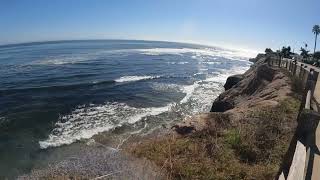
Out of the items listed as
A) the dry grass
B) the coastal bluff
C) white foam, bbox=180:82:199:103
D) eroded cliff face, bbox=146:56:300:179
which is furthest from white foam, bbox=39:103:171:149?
the dry grass

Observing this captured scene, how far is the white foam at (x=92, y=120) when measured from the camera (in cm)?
1500

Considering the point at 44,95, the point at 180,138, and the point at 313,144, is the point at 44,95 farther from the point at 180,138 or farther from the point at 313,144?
the point at 313,144

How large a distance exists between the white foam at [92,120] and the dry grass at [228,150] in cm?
671

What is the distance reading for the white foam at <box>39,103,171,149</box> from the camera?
49.2 feet

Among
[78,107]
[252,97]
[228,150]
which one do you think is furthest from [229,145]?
[78,107]

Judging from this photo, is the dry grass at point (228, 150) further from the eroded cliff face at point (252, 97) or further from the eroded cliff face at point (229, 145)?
the eroded cliff face at point (252, 97)

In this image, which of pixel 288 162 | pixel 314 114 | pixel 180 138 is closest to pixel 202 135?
pixel 180 138

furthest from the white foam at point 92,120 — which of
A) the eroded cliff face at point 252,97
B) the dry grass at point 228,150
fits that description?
the dry grass at point 228,150

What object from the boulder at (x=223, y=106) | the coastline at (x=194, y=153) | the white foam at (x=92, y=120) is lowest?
the white foam at (x=92, y=120)

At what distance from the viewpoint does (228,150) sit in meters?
8.68

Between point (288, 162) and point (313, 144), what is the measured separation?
547 mm

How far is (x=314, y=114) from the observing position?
197 inches

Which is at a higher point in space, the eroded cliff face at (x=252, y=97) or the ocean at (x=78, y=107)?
the eroded cliff face at (x=252, y=97)

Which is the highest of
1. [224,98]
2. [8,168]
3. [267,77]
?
[267,77]
